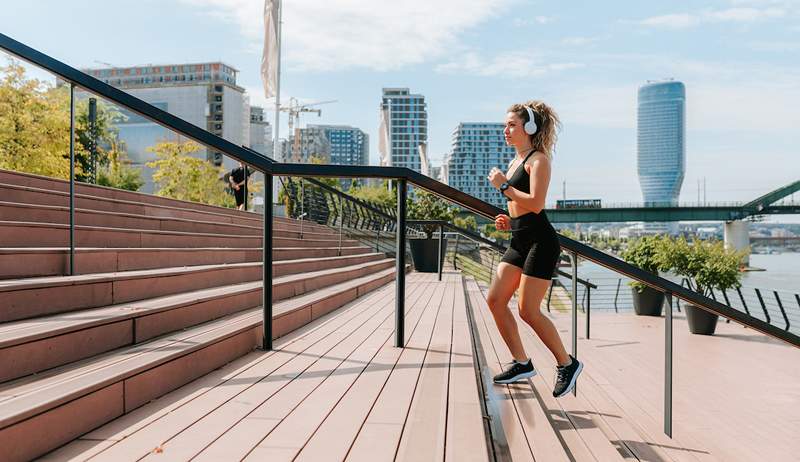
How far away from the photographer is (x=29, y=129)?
1448cm

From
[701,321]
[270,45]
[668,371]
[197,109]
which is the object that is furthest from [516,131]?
[197,109]

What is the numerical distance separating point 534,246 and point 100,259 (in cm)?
260

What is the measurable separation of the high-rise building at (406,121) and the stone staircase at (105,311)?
18079 centimetres

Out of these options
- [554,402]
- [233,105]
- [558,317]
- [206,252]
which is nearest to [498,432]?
[554,402]

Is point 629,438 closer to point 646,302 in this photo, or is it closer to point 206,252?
point 206,252

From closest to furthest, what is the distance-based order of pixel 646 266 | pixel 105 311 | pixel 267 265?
pixel 105 311
pixel 267 265
pixel 646 266

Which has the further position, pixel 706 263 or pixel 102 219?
pixel 706 263

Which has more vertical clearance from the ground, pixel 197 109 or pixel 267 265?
pixel 197 109

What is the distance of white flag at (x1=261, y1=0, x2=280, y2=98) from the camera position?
59.3 ft

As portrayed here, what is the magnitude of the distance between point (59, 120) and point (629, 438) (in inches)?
668

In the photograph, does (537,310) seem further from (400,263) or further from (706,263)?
(706,263)

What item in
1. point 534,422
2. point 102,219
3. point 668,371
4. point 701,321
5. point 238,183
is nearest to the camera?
point 534,422

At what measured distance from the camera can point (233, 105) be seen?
104688 millimetres

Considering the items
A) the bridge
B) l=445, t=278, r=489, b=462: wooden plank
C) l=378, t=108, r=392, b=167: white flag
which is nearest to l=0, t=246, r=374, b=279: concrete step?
l=445, t=278, r=489, b=462: wooden plank
